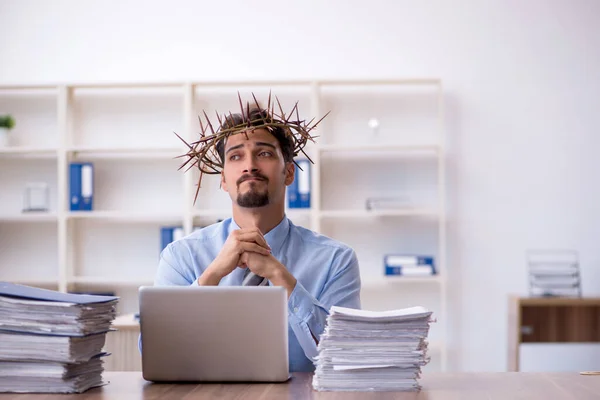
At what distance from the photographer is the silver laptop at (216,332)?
175 cm

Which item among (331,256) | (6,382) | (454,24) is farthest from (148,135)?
(6,382)

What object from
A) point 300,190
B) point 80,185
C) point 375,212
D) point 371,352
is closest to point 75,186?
point 80,185

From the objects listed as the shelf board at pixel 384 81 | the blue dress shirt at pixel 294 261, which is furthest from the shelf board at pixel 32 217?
the blue dress shirt at pixel 294 261

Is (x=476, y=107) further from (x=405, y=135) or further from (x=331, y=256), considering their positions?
(x=331, y=256)

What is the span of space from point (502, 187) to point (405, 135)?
2.19 feet

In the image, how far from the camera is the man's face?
226cm

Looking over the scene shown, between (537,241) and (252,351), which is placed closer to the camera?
(252,351)

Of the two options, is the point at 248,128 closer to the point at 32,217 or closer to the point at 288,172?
the point at 288,172

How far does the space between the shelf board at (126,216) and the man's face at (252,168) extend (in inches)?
94.3

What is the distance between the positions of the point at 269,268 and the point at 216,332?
0.32 metres

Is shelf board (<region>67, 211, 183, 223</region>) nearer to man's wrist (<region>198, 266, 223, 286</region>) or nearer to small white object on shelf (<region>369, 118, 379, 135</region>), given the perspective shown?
small white object on shelf (<region>369, 118, 379, 135</region>)

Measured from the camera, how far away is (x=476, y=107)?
15.9 feet

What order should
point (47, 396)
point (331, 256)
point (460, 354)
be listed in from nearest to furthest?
point (47, 396), point (331, 256), point (460, 354)

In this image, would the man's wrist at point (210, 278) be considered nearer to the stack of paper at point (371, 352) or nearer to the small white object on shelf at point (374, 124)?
the stack of paper at point (371, 352)
